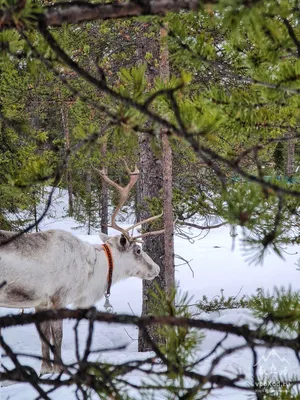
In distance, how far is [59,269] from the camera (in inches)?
216

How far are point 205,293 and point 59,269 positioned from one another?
24.5 feet

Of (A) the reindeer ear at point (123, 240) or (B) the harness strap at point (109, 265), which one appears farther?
(A) the reindeer ear at point (123, 240)

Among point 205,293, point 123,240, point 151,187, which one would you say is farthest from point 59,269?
point 205,293

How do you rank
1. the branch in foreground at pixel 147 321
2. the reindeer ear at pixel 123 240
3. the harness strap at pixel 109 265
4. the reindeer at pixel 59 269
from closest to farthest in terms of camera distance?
the branch in foreground at pixel 147 321 → the reindeer at pixel 59 269 → the harness strap at pixel 109 265 → the reindeer ear at pixel 123 240

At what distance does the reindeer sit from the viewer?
16.9ft

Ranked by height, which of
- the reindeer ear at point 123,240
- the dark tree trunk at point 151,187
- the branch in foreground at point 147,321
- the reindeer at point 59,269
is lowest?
the branch in foreground at point 147,321

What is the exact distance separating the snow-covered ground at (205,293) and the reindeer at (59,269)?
829mm

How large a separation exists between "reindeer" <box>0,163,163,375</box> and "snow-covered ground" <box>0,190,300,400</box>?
0.83 m

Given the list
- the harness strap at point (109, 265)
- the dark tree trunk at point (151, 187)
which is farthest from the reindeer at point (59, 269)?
the dark tree trunk at point (151, 187)

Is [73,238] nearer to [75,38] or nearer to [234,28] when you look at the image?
[75,38]

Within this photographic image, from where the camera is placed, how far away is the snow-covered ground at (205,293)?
5625 mm

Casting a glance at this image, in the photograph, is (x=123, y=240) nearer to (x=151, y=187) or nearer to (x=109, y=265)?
(x=109, y=265)

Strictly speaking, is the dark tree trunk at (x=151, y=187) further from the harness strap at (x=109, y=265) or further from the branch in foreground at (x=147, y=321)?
the branch in foreground at (x=147, y=321)

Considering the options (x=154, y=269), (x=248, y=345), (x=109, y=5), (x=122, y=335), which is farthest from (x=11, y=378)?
(x=122, y=335)
